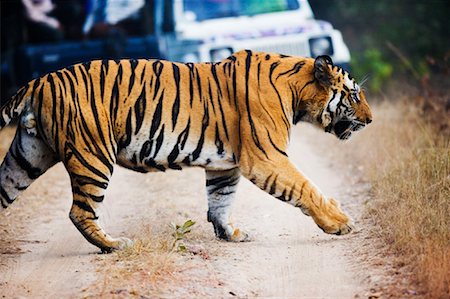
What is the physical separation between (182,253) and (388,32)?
12827 millimetres

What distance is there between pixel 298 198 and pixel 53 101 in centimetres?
180

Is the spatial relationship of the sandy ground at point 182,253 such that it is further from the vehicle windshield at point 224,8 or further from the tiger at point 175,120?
the vehicle windshield at point 224,8

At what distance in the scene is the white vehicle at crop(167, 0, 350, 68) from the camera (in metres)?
11.1

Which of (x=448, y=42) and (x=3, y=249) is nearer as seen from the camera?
(x=3, y=249)

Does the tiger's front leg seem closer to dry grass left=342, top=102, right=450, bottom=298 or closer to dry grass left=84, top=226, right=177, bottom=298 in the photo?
dry grass left=342, top=102, right=450, bottom=298

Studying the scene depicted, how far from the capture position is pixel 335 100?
247 inches

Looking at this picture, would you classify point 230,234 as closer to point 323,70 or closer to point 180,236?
point 180,236

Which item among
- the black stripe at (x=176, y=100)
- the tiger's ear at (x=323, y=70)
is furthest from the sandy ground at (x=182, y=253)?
the tiger's ear at (x=323, y=70)

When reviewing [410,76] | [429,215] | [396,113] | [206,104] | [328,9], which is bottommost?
[328,9]

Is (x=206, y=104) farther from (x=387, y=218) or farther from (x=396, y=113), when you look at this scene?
(x=396, y=113)

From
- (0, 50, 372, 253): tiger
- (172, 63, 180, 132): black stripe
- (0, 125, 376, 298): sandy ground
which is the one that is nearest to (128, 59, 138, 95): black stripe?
(0, 50, 372, 253): tiger

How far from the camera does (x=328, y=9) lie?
754 inches

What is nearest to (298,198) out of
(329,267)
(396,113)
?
(329,267)

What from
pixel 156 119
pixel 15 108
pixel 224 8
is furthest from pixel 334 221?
pixel 224 8
